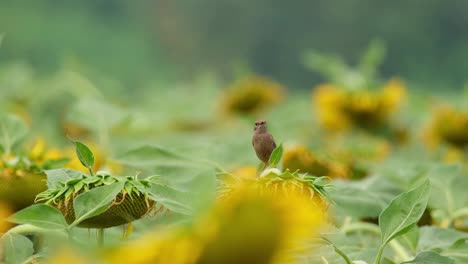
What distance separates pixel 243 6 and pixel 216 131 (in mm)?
3324

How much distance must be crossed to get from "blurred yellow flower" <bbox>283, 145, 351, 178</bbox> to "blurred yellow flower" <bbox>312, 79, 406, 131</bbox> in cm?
58

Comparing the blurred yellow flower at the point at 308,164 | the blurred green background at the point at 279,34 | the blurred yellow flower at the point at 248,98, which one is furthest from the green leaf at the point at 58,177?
the blurred green background at the point at 279,34

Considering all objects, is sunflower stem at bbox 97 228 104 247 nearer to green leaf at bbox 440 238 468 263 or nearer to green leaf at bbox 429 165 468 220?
green leaf at bbox 440 238 468 263

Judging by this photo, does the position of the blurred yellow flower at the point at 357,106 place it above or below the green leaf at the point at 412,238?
above

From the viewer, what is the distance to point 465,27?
500cm

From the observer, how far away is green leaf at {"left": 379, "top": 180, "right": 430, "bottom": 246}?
0.54 metres

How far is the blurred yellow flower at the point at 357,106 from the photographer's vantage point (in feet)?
4.88

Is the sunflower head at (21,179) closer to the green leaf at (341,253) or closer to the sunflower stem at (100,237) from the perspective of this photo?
the sunflower stem at (100,237)

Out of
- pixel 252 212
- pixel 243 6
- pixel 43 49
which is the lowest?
pixel 252 212

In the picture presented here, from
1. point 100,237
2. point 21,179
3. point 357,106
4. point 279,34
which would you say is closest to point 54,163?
point 21,179

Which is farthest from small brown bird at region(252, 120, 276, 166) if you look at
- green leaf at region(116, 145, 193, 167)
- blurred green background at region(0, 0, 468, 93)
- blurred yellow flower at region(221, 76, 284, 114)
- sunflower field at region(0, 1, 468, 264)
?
blurred green background at region(0, 0, 468, 93)

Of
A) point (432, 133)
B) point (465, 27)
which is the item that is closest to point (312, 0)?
point (465, 27)

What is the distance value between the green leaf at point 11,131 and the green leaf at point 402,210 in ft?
0.93

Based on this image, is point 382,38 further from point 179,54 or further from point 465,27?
point 179,54
